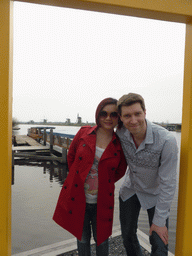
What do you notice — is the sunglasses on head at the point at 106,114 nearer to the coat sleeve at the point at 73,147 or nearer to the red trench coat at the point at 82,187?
the red trench coat at the point at 82,187

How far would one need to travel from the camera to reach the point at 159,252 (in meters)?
2.02

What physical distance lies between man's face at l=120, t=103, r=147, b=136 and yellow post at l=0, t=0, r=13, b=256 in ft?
3.22

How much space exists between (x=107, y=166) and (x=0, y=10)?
1569mm

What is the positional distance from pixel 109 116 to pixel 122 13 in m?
0.91

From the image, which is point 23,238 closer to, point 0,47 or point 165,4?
point 0,47

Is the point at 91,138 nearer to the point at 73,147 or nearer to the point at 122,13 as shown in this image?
the point at 73,147

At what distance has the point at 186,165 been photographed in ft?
6.67

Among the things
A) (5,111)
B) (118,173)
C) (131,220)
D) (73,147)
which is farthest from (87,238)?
(5,111)

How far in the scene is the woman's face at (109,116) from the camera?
2088 millimetres

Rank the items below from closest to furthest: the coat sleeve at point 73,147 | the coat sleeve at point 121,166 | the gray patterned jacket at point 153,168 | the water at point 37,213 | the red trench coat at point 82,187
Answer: the gray patterned jacket at point 153,168, the red trench coat at point 82,187, the coat sleeve at point 121,166, the coat sleeve at point 73,147, the water at point 37,213

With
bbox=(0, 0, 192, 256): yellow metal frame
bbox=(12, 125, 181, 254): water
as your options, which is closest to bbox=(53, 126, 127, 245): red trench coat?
bbox=(0, 0, 192, 256): yellow metal frame

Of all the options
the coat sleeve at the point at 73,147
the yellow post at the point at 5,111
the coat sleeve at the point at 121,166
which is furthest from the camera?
the coat sleeve at the point at 73,147

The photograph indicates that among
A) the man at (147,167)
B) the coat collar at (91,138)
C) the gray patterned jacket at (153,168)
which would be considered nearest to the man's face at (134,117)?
the man at (147,167)

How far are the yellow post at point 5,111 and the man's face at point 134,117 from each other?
0.98m
